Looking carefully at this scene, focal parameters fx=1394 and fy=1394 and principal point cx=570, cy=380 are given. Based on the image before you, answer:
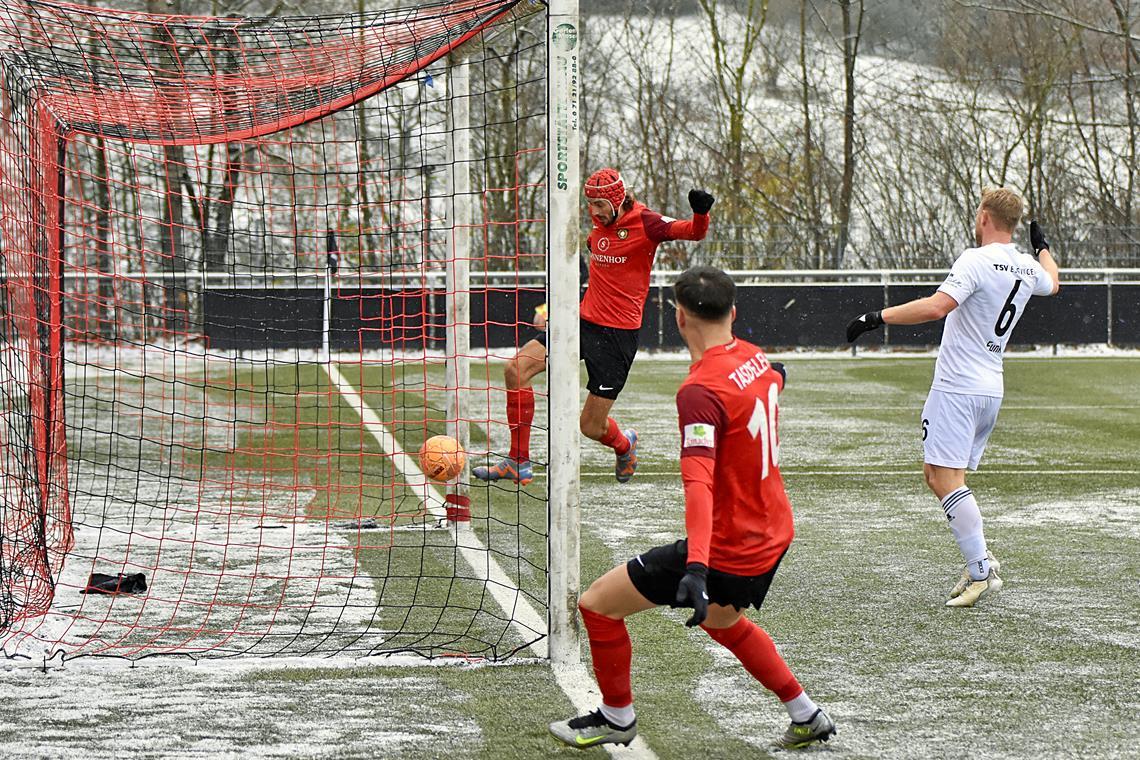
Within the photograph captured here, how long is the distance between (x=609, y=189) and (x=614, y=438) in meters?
1.94

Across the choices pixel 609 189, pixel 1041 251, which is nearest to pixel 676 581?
pixel 1041 251

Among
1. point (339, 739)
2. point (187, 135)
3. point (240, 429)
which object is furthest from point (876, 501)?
point (240, 429)

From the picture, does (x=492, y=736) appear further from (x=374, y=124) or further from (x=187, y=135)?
(x=374, y=124)

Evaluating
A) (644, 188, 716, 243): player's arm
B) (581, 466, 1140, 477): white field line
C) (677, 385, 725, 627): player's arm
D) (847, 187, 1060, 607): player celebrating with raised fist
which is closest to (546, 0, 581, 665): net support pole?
(644, 188, 716, 243): player's arm

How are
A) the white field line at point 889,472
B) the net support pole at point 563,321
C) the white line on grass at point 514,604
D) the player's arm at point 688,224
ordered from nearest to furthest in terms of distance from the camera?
1. the white line on grass at point 514,604
2. the net support pole at point 563,321
3. the player's arm at point 688,224
4. the white field line at point 889,472

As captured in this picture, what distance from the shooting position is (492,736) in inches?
175

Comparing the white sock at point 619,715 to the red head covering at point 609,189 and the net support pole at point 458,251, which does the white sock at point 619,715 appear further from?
the red head covering at point 609,189

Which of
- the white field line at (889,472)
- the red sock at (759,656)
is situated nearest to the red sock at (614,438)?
the white field line at (889,472)

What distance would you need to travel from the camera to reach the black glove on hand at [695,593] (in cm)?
367

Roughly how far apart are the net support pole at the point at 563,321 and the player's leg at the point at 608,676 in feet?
3.23

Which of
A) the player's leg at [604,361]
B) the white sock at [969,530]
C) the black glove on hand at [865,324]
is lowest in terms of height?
the white sock at [969,530]

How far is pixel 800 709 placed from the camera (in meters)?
4.32

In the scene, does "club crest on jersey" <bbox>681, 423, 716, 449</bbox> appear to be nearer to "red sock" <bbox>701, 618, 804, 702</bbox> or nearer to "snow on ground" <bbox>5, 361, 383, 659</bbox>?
"red sock" <bbox>701, 618, 804, 702</bbox>

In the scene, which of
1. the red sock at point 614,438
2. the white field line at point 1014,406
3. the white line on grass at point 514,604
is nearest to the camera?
the white line on grass at point 514,604
